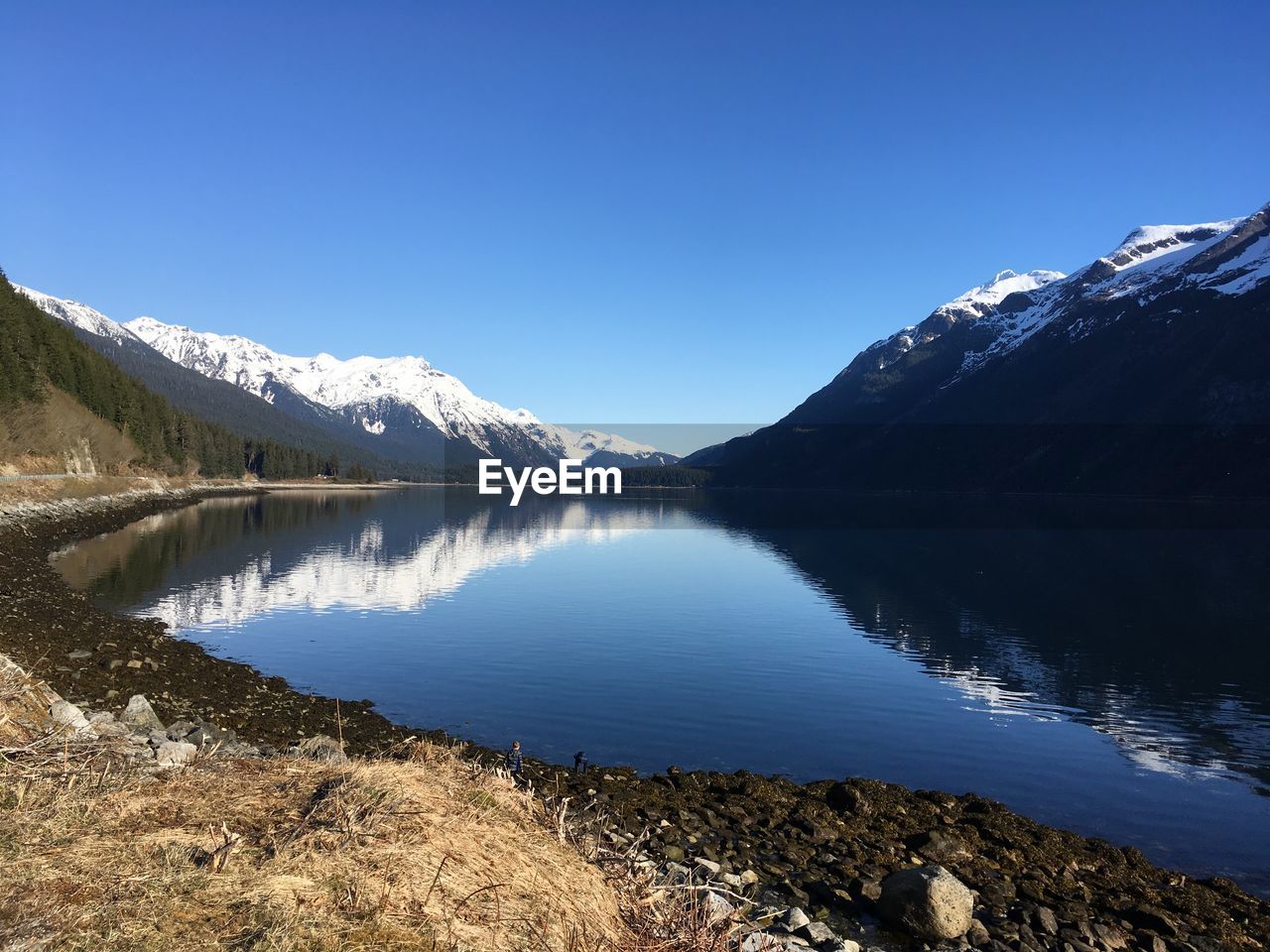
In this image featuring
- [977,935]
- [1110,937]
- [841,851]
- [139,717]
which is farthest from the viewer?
[139,717]

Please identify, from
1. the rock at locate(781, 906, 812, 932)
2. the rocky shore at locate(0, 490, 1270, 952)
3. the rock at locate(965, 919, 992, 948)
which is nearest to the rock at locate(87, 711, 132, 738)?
the rocky shore at locate(0, 490, 1270, 952)

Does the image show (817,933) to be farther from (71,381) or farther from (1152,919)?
(71,381)

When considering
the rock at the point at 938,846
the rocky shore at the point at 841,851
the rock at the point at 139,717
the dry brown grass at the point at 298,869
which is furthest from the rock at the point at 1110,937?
the rock at the point at 139,717

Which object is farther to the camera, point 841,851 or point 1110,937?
point 841,851

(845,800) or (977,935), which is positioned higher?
(977,935)

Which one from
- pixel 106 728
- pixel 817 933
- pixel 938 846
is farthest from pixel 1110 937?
pixel 106 728

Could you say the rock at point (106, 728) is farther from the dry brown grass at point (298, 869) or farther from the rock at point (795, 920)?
the rock at point (795, 920)

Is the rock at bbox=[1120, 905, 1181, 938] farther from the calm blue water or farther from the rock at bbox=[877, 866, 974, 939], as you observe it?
the calm blue water

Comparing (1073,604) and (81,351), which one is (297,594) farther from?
(81,351)
